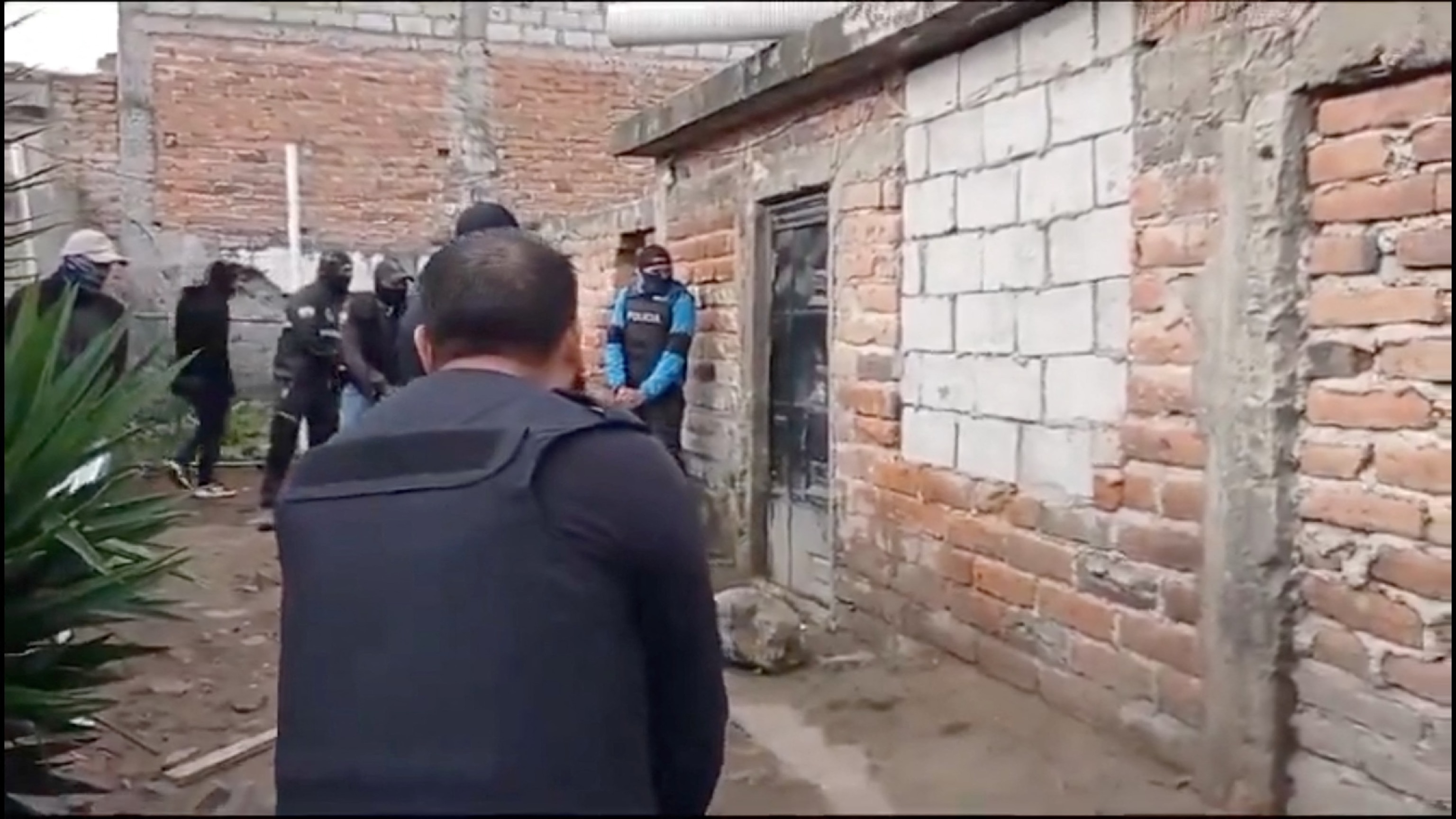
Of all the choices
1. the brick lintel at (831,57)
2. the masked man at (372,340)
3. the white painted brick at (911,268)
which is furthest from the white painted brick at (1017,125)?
the masked man at (372,340)

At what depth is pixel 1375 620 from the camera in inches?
102

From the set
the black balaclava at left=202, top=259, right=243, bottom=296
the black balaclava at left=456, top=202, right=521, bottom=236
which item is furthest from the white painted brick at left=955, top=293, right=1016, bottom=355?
the black balaclava at left=202, top=259, right=243, bottom=296

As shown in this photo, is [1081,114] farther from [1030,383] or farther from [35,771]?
[35,771]

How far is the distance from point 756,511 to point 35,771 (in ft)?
9.25

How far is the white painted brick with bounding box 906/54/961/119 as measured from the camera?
3.84m

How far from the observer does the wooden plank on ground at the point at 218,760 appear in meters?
2.99

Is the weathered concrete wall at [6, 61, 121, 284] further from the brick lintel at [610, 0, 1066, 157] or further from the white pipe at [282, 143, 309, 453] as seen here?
the brick lintel at [610, 0, 1066, 157]

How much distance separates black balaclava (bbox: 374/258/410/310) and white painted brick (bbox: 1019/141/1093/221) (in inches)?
117

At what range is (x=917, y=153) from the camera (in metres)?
4.04

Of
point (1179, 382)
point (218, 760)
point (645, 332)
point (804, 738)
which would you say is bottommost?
point (218, 760)

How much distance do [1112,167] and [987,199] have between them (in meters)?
0.54

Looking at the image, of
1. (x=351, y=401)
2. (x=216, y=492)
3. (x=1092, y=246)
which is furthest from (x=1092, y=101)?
(x=216, y=492)

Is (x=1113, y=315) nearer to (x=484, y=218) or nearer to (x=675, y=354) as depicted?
(x=484, y=218)

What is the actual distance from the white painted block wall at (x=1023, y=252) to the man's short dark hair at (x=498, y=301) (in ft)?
6.10
